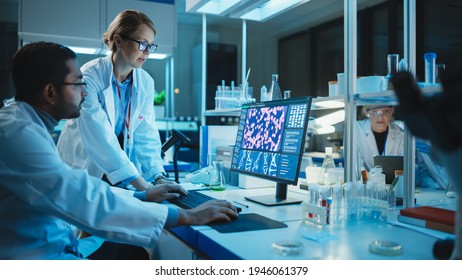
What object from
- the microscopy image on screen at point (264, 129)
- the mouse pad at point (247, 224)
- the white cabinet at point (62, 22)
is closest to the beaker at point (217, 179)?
the microscopy image on screen at point (264, 129)

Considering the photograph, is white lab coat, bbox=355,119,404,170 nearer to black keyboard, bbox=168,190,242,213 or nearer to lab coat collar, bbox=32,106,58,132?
black keyboard, bbox=168,190,242,213

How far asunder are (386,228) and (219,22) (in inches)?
228

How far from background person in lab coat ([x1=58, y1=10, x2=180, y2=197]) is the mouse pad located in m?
0.69

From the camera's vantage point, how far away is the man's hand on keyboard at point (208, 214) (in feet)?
3.79

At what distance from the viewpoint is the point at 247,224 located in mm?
1174

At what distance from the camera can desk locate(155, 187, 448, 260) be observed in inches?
36.3

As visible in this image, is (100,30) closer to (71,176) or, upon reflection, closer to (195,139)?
(195,139)

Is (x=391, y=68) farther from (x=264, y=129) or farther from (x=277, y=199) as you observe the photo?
(x=277, y=199)

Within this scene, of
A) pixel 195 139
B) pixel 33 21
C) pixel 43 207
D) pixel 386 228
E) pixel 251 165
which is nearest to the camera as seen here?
pixel 43 207

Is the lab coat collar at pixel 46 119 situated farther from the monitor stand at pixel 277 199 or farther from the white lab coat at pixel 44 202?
the monitor stand at pixel 277 199

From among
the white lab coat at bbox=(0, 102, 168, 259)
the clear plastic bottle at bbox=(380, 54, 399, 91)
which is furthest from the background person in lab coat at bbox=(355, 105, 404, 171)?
the white lab coat at bbox=(0, 102, 168, 259)

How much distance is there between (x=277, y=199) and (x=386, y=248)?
0.67 meters
